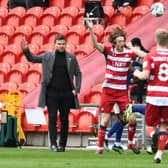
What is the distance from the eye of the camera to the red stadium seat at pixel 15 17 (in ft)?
71.4

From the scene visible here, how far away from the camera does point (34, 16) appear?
21.3m

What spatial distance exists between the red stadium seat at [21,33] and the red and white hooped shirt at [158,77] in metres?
12.0

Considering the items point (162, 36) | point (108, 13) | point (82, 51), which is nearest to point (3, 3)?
point (108, 13)

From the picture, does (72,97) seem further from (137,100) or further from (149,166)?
(149,166)

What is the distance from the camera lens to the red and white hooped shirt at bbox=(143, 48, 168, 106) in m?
8.72

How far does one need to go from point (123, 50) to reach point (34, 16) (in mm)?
10779

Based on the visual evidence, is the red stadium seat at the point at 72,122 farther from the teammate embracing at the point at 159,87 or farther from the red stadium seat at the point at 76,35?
the teammate embracing at the point at 159,87

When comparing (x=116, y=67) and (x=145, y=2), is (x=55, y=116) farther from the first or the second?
(x=145, y=2)

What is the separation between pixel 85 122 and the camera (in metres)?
15.3

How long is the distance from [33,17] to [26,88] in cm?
425

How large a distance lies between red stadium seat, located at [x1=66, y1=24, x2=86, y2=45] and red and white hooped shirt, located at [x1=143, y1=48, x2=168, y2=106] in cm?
1046

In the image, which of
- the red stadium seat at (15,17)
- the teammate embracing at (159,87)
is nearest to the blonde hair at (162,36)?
the teammate embracing at (159,87)

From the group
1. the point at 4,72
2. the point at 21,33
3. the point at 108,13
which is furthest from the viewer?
the point at 21,33

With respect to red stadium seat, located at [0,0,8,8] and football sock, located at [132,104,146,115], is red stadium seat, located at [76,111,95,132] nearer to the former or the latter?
football sock, located at [132,104,146,115]
